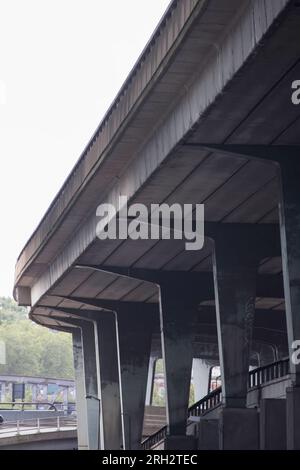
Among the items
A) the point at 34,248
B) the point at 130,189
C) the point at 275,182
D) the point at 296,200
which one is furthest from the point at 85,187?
the point at 34,248

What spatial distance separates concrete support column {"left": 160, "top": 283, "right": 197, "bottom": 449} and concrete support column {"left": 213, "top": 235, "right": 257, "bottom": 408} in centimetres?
993

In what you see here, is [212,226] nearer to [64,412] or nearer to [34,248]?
[34,248]

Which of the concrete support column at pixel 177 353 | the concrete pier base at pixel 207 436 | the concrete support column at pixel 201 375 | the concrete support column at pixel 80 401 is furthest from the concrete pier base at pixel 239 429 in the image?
the concrete support column at pixel 201 375

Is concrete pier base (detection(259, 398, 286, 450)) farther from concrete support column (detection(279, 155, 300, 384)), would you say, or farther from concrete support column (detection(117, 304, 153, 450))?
concrete support column (detection(117, 304, 153, 450))

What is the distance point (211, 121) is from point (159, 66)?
7.33 feet

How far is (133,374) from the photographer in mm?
64750

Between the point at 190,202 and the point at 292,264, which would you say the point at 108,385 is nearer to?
the point at 190,202

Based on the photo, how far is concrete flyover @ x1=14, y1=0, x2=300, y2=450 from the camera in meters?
27.1

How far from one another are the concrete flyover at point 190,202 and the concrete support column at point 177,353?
6cm

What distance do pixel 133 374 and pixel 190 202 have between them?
25859mm

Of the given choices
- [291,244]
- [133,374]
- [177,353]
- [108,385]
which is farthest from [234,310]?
[108,385]

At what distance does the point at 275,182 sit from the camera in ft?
125

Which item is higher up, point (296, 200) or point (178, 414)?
point (296, 200)

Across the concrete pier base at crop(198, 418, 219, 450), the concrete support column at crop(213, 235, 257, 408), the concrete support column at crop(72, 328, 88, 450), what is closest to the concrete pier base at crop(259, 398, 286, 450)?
the concrete support column at crop(213, 235, 257, 408)
